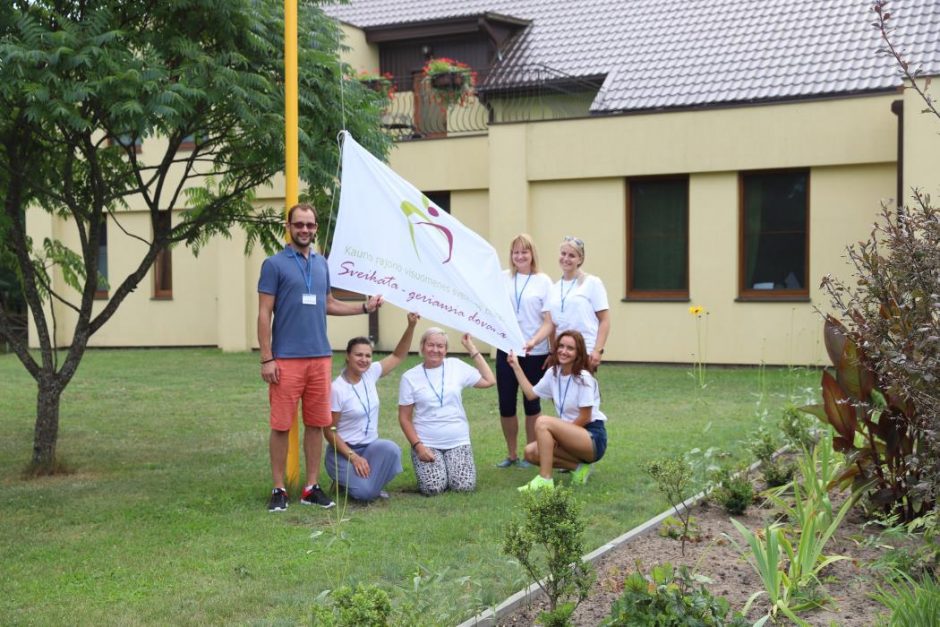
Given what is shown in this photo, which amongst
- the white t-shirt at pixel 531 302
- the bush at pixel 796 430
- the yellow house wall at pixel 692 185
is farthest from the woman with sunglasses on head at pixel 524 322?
the yellow house wall at pixel 692 185

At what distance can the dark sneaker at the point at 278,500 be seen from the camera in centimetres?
750

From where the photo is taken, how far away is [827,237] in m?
17.6

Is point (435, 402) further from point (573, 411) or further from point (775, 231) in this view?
point (775, 231)

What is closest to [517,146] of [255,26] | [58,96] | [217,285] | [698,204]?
[698,204]

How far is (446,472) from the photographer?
820cm

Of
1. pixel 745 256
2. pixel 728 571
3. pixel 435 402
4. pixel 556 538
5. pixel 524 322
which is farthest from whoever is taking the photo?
pixel 745 256

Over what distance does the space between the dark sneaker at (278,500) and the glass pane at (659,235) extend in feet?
40.9

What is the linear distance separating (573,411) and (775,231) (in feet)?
35.1

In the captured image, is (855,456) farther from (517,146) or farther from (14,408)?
(517,146)

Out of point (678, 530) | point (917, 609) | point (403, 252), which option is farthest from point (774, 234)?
point (917, 609)

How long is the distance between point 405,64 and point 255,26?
16.1 meters

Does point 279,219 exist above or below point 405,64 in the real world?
below

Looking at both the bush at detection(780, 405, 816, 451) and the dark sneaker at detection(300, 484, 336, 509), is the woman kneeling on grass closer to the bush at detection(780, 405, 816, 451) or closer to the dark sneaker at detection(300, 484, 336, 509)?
the bush at detection(780, 405, 816, 451)

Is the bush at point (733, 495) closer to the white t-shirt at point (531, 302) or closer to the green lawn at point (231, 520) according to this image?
the green lawn at point (231, 520)
